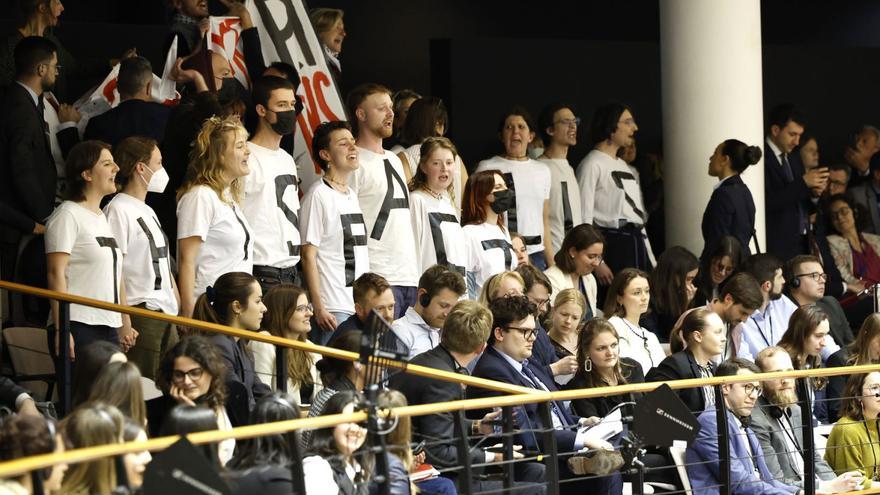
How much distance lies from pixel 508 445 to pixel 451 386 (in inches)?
18.7

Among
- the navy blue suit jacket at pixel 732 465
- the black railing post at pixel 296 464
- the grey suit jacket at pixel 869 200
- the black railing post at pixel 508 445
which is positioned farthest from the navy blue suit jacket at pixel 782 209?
the black railing post at pixel 296 464

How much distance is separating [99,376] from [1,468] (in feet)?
4.61

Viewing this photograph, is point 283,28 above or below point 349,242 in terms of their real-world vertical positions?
above

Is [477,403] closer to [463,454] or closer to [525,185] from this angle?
[463,454]

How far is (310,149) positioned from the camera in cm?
893

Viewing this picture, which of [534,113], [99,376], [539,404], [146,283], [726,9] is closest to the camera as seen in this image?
[99,376]

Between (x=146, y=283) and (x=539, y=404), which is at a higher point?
(x=146, y=283)

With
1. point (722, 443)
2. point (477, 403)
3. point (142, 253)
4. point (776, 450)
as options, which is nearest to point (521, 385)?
point (722, 443)

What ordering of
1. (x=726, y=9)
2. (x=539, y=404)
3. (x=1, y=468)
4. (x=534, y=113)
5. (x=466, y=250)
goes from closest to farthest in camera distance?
(x=1, y=468) < (x=539, y=404) < (x=466, y=250) < (x=726, y=9) < (x=534, y=113)

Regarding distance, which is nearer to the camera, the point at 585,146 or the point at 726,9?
the point at 726,9

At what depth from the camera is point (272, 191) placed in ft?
25.4

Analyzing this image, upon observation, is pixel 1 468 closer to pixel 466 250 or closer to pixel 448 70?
pixel 466 250

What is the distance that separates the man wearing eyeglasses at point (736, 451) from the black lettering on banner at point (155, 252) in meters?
2.39

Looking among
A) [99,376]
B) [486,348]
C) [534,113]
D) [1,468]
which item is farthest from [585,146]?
[1,468]
